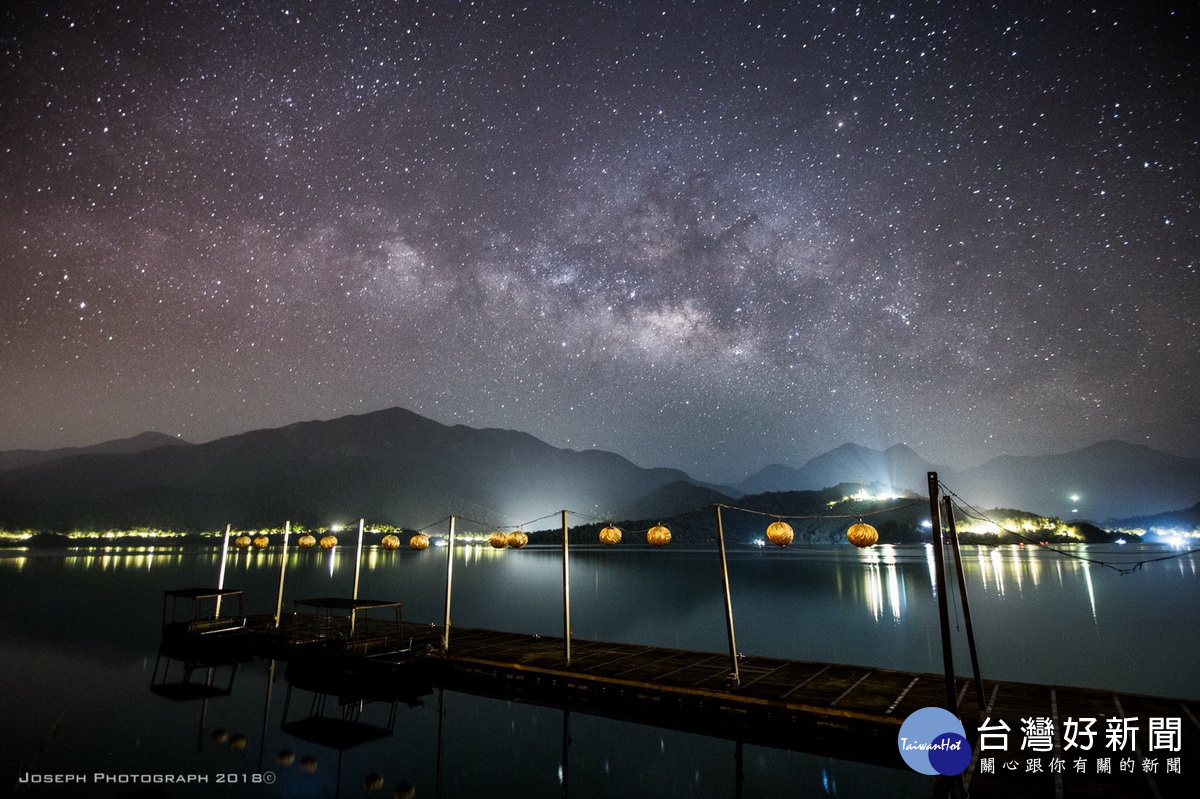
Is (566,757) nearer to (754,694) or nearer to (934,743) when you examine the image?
(754,694)

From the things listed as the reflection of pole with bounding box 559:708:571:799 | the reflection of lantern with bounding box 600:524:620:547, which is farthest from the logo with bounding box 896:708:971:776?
the reflection of lantern with bounding box 600:524:620:547

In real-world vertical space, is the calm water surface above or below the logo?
below

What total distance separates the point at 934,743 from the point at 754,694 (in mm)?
3849

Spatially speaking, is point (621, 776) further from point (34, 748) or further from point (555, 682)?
point (34, 748)

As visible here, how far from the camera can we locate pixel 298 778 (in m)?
12.3

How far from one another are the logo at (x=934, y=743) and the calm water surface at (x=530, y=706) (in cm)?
145

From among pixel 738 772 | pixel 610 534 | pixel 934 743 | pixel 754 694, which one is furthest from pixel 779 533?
pixel 934 743

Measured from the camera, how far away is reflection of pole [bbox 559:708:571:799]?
1204cm

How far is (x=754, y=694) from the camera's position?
13.1 metres

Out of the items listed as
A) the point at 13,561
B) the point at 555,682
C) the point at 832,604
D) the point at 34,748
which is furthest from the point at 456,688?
the point at 13,561

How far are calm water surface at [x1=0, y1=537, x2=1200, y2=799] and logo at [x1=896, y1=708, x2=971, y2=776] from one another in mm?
1446

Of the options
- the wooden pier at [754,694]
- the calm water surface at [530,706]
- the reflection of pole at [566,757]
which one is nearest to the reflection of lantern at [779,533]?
the wooden pier at [754,694]

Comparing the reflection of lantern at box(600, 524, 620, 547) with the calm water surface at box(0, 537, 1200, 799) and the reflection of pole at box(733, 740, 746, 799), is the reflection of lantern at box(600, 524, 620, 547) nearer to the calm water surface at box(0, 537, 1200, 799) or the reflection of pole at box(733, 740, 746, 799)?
the calm water surface at box(0, 537, 1200, 799)

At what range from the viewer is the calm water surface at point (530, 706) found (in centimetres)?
1225
